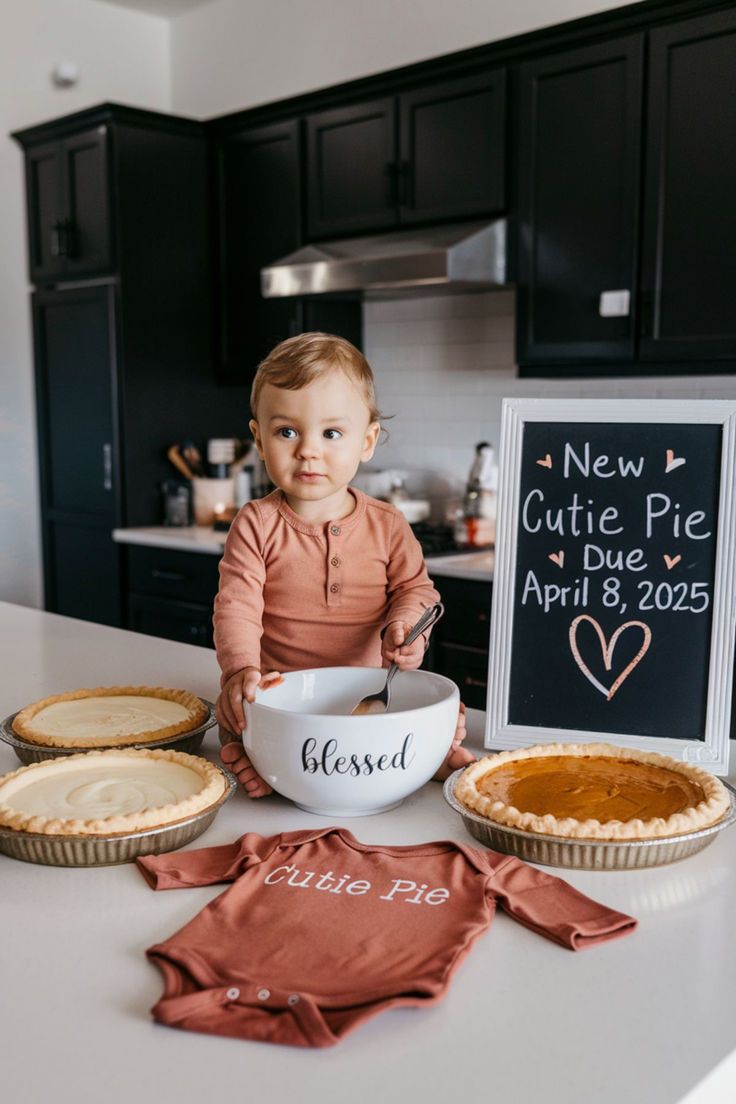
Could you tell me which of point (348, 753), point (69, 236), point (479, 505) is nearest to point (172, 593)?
point (479, 505)

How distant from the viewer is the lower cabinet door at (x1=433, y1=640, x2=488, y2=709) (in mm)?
3141

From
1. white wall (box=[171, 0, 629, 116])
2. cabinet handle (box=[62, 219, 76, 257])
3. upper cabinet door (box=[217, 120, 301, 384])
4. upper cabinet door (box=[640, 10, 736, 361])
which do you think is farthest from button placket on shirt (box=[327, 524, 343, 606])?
cabinet handle (box=[62, 219, 76, 257])

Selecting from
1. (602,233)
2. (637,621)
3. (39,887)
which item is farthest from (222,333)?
(39,887)

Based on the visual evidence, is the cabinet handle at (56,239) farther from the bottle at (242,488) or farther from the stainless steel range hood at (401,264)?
the bottle at (242,488)

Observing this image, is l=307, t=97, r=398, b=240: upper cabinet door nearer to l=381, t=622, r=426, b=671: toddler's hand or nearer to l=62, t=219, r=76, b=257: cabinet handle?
l=62, t=219, r=76, b=257: cabinet handle

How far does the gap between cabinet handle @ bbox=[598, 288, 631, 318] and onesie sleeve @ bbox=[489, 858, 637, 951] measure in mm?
2410

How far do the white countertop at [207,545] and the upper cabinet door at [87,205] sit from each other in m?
1.01

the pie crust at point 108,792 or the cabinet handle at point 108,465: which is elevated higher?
the cabinet handle at point 108,465

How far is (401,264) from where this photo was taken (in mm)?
3369

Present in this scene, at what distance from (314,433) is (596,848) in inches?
22.5

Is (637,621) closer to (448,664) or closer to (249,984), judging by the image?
(249,984)

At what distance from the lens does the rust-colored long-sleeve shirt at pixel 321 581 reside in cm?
132

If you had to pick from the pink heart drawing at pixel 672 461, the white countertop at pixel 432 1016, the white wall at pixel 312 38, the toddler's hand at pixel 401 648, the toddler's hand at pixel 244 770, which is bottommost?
the white countertop at pixel 432 1016

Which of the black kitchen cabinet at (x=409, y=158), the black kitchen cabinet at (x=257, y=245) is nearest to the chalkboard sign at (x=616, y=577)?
the black kitchen cabinet at (x=409, y=158)
